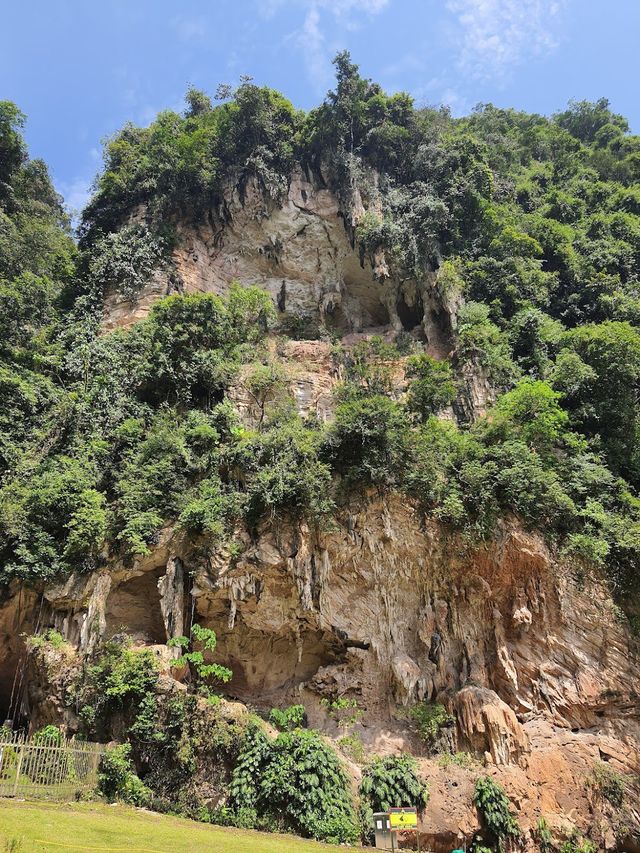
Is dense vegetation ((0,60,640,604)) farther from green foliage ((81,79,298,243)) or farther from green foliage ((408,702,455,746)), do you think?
green foliage ((408,702,455,746))

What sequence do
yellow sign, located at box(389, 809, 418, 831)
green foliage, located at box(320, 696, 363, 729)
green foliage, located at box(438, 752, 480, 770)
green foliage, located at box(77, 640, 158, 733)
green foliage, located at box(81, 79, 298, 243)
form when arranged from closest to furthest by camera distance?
yellow sign, located at box(389, 809, 418, 831) < green foliage, located at box(77, 640, 158, 733) < green foliage, located at box(438, 752, 480, 770) < green foliage, located at box(320, 696, 363, 729) < green foliage, located at box(81, 79, 298, 243)

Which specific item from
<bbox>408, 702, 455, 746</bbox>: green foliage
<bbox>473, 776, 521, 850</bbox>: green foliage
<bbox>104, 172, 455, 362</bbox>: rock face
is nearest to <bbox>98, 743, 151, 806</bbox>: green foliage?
<bbox>408, 702, 455, 746</bbox>: green foliage

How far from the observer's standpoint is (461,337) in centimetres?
2202

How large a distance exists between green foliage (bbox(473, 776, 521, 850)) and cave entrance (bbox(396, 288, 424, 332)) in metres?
17.9

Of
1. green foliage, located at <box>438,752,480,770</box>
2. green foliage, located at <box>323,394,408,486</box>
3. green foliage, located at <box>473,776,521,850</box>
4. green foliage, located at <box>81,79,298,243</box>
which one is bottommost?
green foliage, located at <box>473,776,521,850</box>

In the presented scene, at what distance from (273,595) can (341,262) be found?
17106 mm

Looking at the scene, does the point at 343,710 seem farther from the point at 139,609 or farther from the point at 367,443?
the point at 367,443

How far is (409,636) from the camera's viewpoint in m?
15.7

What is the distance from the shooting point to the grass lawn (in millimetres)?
8391

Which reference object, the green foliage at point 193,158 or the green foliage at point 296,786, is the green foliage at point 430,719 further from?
the green foliage at point 193,158

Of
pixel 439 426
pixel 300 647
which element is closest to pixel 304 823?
pixel 300 647

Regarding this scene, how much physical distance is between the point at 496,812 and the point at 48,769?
9.07 m

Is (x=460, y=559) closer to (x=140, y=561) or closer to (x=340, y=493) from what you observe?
(x=340, y=493)

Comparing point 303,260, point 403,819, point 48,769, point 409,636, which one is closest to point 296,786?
point 403,819
